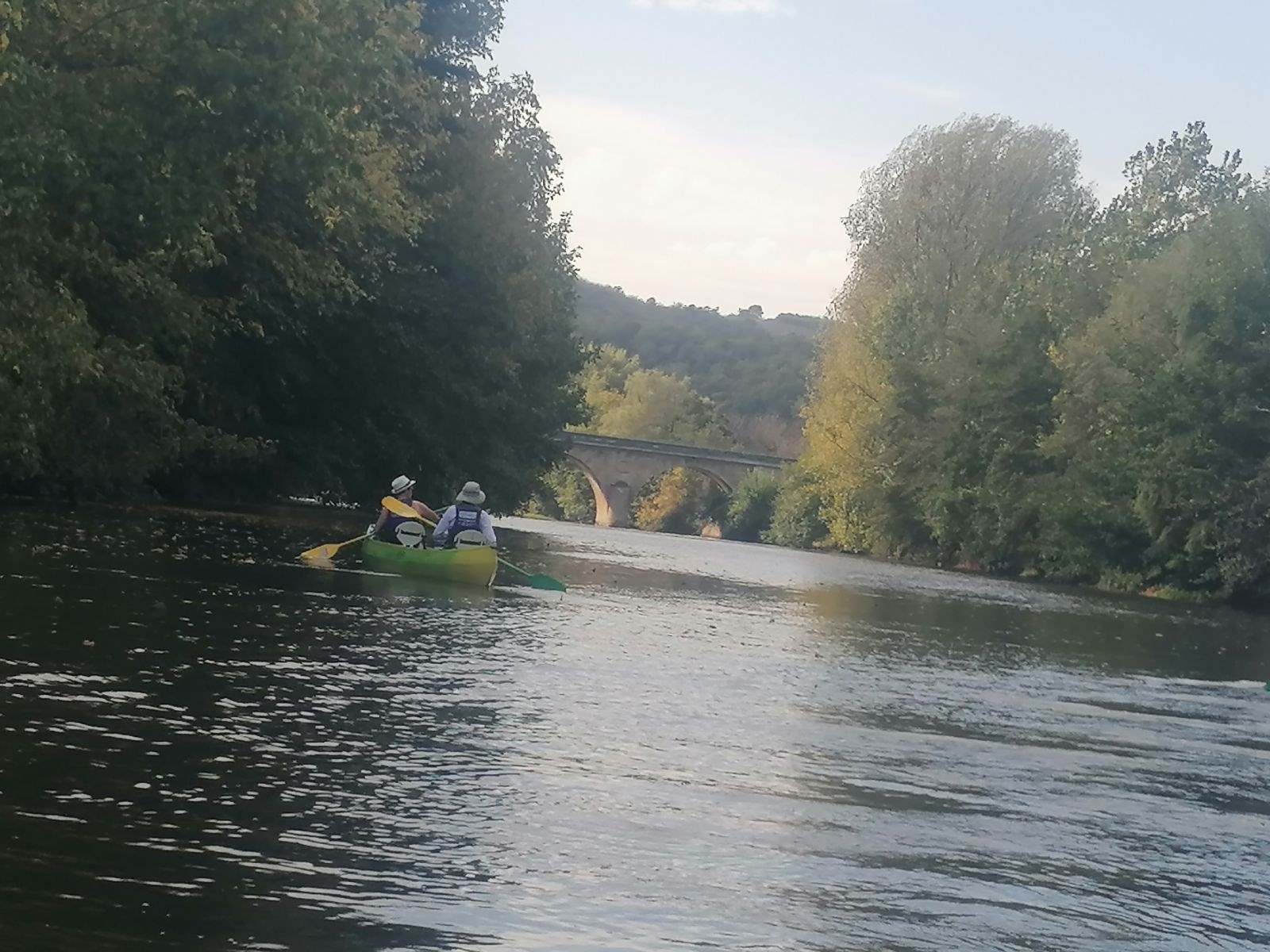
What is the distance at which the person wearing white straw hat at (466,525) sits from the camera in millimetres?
27547

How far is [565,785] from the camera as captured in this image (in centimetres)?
1088

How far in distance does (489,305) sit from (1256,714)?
31.5 meters

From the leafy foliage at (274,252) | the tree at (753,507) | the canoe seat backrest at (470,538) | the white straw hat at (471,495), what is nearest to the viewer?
the leafy foliage at (274,252)

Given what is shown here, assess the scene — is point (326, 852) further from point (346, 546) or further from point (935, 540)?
point (935, 540)

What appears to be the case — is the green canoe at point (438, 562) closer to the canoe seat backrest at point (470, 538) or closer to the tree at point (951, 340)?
the canoe seat backrest at point (470, 538)

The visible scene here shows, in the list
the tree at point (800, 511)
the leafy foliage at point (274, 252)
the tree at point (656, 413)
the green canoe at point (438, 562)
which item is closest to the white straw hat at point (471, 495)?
the green canoe at point (438, 562)

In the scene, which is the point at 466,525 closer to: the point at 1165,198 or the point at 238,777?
the point at 238,777

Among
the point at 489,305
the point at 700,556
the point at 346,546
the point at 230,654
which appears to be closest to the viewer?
the point at 230,654

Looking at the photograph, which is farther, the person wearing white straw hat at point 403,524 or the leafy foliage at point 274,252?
the person wearing white straw hat at point 403,524

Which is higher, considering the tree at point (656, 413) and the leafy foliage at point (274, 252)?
the tree at point (656, 413)

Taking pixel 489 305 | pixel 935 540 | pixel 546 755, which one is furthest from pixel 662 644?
pixel 935 540

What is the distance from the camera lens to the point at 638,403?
455 feet

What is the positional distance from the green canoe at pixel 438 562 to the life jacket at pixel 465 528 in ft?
1.27

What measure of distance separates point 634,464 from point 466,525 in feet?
309
